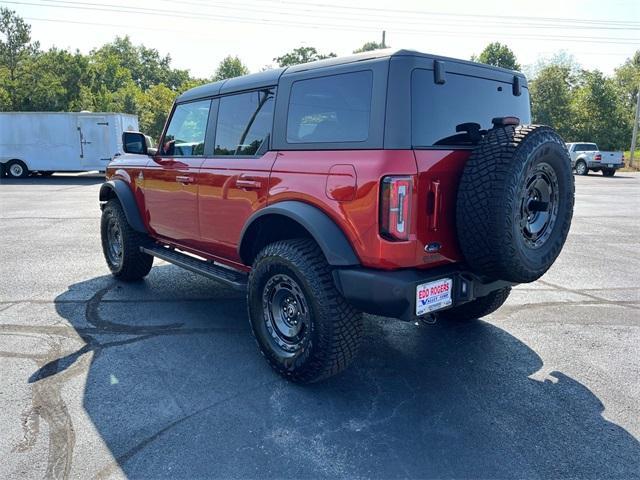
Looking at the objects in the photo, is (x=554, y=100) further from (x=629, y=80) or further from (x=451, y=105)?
(x=451, y=105)

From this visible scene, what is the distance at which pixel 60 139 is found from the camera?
20.2 m

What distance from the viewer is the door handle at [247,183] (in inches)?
143

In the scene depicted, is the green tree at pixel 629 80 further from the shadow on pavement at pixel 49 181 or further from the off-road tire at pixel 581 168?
the shadow on pavement at pixel 49 181

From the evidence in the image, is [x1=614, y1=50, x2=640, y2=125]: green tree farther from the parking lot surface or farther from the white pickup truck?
the parking lot surface

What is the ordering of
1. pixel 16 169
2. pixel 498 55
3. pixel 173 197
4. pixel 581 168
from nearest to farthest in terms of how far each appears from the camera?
pixel 173 197 → pixel 16 169 → pixel 581 168 → pixel 498 55

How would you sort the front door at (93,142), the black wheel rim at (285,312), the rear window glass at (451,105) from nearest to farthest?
the rear window glass at (451,105) < the black wheel rim at (285,312) < the front door at (93,142)

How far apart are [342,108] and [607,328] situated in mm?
3248

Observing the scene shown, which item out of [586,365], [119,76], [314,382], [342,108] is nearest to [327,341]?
[314,382]

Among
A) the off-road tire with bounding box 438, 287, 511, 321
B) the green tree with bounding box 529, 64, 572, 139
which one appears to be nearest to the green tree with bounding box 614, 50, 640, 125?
the green tree with bounding box 529, 64, 572, 139

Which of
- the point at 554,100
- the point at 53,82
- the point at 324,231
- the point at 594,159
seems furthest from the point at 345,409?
the point at 554,100

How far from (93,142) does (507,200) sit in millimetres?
20602

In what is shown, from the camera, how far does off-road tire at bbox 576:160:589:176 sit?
25561 mm

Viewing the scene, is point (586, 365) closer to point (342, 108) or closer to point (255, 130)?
point (342, 108)

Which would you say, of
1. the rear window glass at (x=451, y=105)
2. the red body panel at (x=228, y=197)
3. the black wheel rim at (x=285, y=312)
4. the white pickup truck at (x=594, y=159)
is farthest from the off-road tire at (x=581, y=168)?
the black wheel rim at (x=285, y=312)
